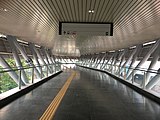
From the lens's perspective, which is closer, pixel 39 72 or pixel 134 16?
pixel 134 16

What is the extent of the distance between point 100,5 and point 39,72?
920 centimetres

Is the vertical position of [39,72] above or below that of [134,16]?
below

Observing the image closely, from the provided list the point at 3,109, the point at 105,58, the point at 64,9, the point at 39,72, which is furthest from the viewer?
the point at 105,58

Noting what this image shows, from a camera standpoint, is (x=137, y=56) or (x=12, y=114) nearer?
(x=12, y=114)

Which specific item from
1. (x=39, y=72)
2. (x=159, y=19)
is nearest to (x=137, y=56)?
(x=39, y=72)

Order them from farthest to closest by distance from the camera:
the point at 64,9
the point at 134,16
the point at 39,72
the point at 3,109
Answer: the point at 39,72, the point at 134,16, the point at 64,9, the point at 3,109

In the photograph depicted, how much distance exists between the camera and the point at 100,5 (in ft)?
20.6

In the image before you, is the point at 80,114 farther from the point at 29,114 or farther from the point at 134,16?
the point at 134,16

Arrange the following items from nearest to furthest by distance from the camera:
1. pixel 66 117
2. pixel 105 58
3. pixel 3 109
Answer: pixel 66 117 → pixel 3 109 → pixel 105 58

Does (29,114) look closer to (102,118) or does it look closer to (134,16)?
(102,118)

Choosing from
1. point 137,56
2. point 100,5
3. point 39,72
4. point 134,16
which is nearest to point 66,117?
point 100,5

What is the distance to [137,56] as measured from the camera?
783 inches

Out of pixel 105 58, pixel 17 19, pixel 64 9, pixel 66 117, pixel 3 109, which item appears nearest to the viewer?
pixel 66 117

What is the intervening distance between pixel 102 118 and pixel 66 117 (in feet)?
3.01
